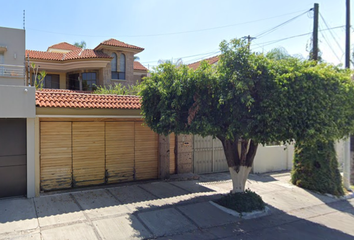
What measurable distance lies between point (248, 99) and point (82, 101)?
221 inches

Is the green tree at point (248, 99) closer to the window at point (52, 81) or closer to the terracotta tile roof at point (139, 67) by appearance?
the window at point (52, 81)

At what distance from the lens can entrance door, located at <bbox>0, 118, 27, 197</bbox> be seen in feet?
26.0

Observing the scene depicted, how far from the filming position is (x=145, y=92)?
7973 millimetres

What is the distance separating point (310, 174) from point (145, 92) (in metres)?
7.26

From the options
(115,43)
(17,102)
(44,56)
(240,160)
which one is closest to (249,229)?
(240,160)

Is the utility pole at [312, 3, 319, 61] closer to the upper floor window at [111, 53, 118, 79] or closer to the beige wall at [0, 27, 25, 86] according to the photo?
the beige wall at [0, 27, 25, 86]

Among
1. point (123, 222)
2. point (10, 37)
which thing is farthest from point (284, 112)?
point (10, 37)

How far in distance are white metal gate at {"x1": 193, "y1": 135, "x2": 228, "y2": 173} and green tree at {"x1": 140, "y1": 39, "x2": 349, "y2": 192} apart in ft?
15.7

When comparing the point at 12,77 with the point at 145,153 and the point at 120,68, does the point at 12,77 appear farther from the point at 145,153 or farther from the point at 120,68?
the point at 120,68

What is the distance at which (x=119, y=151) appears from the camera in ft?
33.2

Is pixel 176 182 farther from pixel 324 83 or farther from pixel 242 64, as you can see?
pixel 324 83

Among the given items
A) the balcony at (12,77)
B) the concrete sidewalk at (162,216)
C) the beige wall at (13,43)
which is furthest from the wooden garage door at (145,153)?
the beige wall at (13,43)

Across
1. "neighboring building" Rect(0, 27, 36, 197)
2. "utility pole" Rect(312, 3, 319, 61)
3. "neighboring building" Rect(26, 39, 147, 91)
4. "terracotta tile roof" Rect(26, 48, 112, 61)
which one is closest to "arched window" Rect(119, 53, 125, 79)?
"neighboring building" Rect(26, 39, 147, 91)

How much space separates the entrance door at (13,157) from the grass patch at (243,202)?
240 inches
